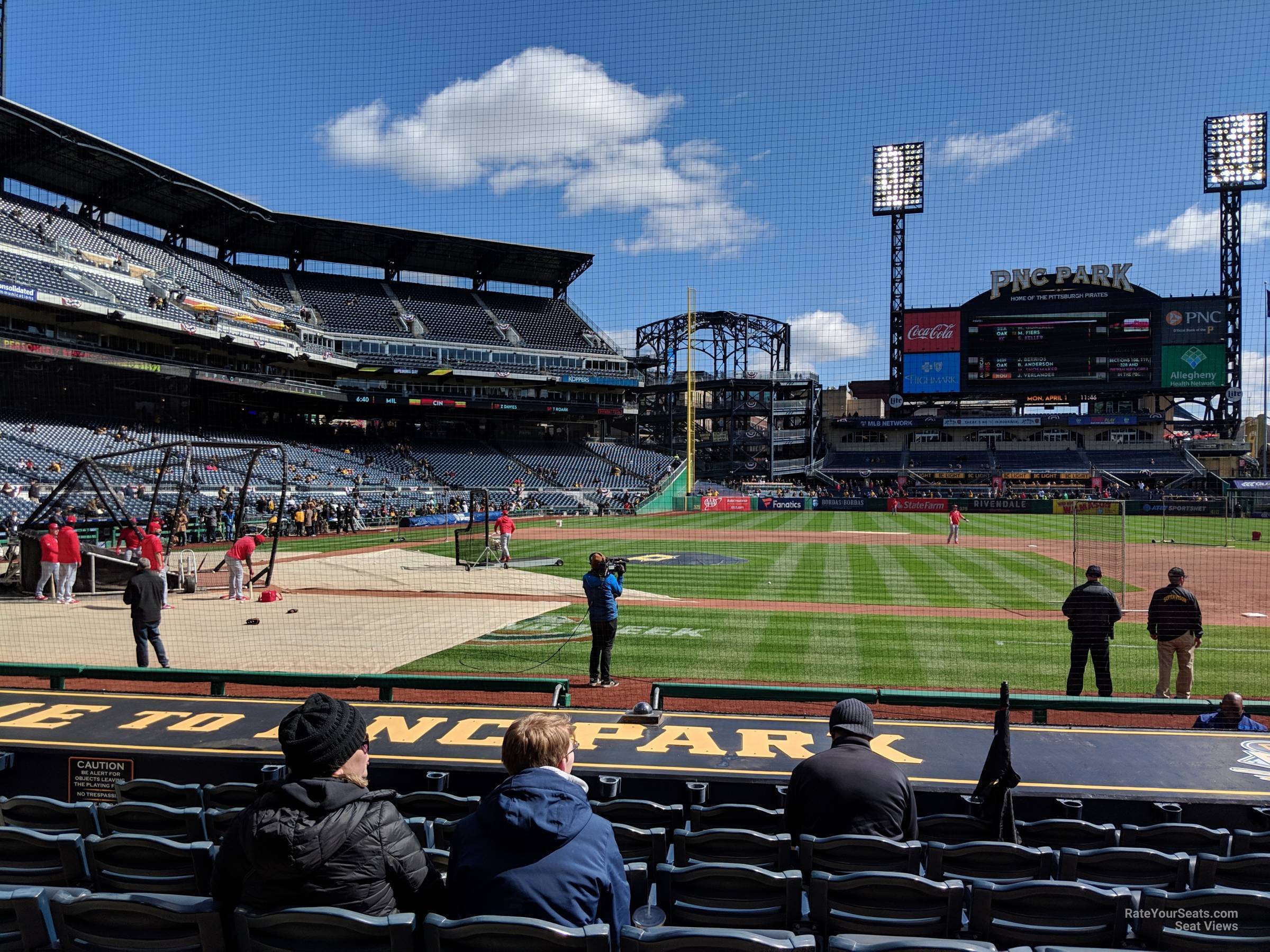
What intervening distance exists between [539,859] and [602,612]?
6.66m

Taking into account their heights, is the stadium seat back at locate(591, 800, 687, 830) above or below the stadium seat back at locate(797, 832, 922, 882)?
below

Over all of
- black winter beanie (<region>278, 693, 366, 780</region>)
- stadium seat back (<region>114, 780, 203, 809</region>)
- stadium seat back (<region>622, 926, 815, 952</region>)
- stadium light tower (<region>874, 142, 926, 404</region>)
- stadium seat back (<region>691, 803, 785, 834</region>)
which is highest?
stadium light tower (<region>874, 142, 926, 404</region>)

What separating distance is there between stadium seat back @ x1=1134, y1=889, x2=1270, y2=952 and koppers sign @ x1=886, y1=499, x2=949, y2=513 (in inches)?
1823

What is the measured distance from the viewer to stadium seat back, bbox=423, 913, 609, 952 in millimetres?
2260

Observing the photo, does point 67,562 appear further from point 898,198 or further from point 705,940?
point 898,198

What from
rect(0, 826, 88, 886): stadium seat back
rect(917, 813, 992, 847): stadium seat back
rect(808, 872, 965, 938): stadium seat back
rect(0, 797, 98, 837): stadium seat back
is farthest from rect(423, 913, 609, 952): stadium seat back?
rect(0, 797, 98, 837): stadium seat back

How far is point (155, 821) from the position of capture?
3887 mm

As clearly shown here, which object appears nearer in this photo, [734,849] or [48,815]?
[734,849]

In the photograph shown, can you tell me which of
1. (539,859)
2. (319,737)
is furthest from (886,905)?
(319,737)

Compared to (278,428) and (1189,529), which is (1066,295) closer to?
(1189,529)

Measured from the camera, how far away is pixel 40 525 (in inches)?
816

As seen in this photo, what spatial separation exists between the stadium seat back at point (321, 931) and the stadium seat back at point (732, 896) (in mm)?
1056

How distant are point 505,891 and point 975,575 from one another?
19.3 metres

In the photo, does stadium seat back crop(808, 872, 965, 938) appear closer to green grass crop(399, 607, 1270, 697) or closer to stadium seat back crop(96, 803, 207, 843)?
stadium seat back crop(96, 803, 207, 843)
